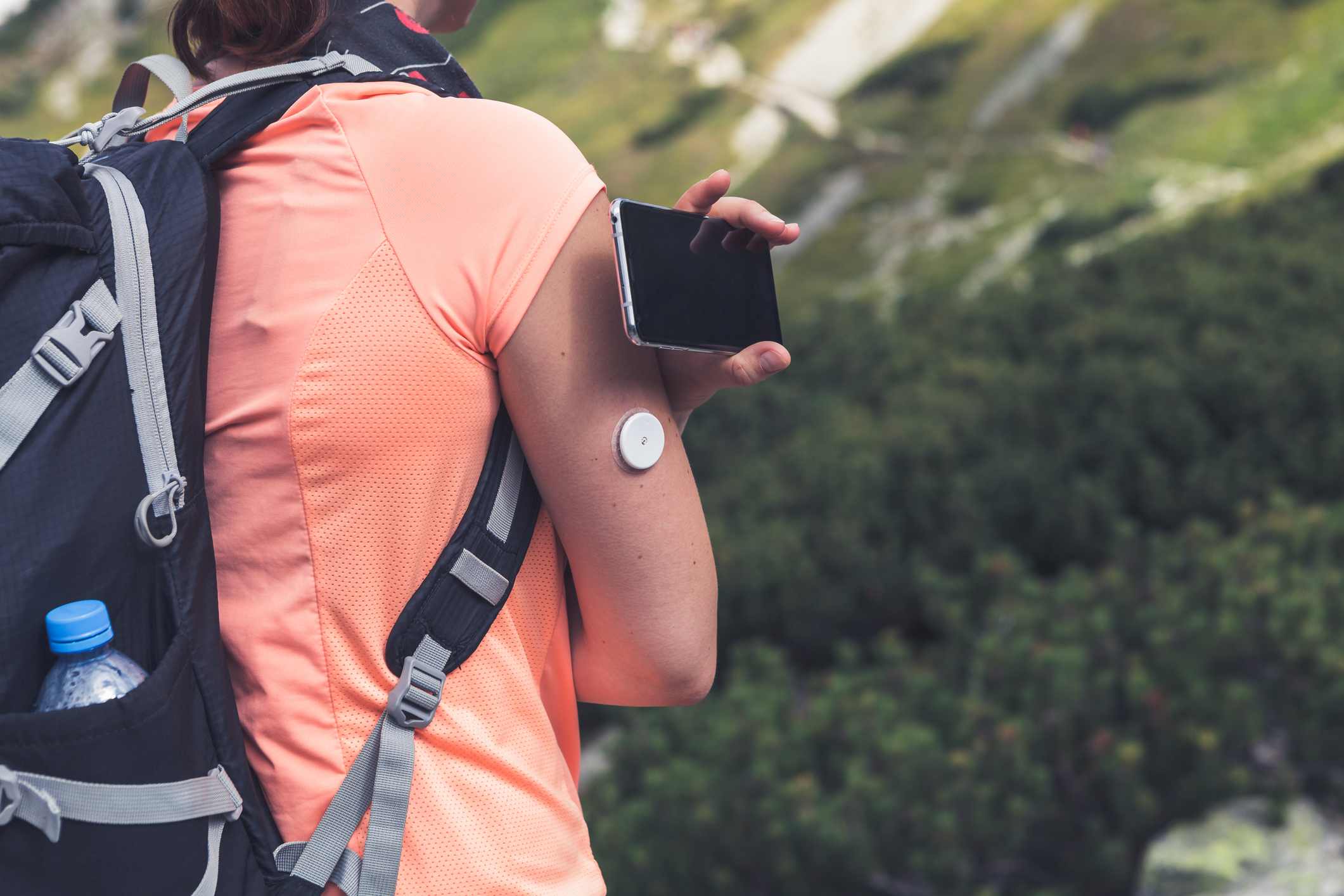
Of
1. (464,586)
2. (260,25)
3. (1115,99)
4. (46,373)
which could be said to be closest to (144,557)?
(46,373)

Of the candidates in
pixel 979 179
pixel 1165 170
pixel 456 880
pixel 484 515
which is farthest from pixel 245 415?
pixel 979 179

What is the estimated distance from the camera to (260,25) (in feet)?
4.33

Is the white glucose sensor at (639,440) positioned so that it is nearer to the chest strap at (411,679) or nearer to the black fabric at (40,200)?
the chest strap at (411,679)

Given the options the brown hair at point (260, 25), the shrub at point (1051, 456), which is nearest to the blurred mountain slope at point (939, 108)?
the shrub at point (1051, 456)

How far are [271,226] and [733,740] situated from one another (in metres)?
2.51

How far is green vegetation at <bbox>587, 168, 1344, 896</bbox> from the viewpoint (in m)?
3.13

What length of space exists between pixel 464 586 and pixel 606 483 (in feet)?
0.56

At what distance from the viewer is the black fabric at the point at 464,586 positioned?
4.01 ft

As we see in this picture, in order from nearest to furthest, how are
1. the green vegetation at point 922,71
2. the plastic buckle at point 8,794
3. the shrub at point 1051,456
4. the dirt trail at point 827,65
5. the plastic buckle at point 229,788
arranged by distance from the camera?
the plastic buckle at point 8,794
the plastic buckle at point 229,788
the shrub at point 1051,456
the green vegetation at point 922,71
the dirt trail at point 827,65

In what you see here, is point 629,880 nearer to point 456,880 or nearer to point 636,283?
point 456,880

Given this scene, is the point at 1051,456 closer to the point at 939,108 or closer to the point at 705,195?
the point at 705,195

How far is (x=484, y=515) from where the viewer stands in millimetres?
1260

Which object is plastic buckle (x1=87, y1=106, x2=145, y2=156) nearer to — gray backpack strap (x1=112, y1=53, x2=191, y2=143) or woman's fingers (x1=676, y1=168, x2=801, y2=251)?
gray backpack strap (x1=112, y1=53, x2=191, y2=143)

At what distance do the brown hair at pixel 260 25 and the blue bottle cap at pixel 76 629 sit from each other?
23.6 inches
